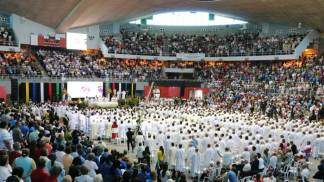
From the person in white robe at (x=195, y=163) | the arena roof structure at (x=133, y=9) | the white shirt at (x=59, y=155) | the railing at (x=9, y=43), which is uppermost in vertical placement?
the arena roof structure at (x=133, y=9)

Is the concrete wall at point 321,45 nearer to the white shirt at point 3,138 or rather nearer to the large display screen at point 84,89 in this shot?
the large display screen at point 84,89

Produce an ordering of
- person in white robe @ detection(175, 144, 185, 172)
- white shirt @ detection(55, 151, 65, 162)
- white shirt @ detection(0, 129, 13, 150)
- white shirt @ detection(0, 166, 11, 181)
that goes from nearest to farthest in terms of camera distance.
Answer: white shirt @ detection(0, 166, 11, 181) < white shirt @ detection(55, 151, 65, 162) < white shirt @ detection(0, 129, 13, 150) < person in white robe @ detection(175, 144, 185, 172)

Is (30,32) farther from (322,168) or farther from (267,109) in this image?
(322,168)

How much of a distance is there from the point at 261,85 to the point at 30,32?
86.2ft

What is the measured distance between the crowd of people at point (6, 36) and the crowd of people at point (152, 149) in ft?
45.2

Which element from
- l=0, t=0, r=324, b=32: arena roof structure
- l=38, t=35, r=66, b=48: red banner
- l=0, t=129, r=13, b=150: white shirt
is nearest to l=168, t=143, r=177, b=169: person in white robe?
l=0, t=129, r=13, b=150: white shirt

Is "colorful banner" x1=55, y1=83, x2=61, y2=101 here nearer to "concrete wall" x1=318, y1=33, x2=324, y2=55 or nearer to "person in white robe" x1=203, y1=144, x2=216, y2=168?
"person in white robe" x1=203, y1=144, x2=216, y2=168

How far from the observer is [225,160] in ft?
49.0

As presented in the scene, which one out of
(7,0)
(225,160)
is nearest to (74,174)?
(225,160)

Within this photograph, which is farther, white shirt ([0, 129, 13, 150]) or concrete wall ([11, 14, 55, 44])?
concrete wall ([11, 14, 55, 44])

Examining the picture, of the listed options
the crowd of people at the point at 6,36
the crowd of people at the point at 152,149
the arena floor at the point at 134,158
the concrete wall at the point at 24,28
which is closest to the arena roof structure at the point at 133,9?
the concrete wall at the point at 24,28

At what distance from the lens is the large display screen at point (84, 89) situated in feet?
131

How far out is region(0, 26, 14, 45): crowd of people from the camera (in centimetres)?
3883

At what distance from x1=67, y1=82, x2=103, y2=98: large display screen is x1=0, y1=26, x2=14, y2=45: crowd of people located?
7.47 metres
